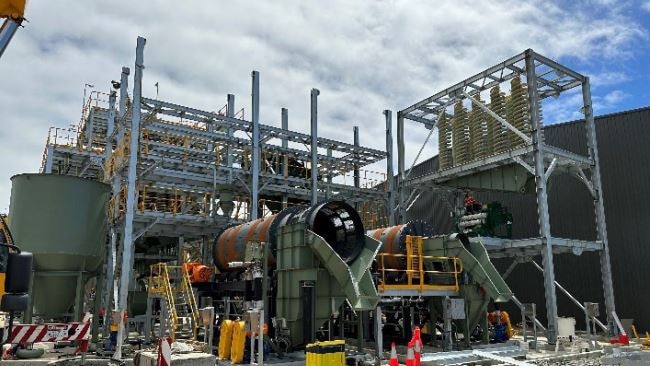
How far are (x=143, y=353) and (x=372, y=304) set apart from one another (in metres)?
5.40

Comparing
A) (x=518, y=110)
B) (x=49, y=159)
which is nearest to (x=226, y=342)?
(x=518, y=110)

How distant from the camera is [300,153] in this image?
2941 centimetres

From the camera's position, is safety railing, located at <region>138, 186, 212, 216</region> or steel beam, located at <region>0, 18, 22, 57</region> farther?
safety railing, located at <region>138, 186, 212, 216</region>

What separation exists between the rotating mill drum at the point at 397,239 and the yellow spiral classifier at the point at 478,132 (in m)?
7.39

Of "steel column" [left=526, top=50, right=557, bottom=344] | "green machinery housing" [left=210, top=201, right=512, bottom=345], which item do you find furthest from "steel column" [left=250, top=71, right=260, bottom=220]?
"steel column" [left=526, top=50, right=557, bottom=344]

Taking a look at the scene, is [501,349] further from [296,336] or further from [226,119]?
[226,119]

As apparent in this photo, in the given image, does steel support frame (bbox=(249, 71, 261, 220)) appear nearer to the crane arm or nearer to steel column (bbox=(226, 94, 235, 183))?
steel column (bbox=(226, 94, 235, 183))

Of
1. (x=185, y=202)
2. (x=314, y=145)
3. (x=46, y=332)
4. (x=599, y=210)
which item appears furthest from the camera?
(x=314, y=145)

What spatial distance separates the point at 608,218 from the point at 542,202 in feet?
19.7

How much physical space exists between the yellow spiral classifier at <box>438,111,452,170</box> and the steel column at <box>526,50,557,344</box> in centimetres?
555

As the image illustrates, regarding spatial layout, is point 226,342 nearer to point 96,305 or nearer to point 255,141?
point 96,305

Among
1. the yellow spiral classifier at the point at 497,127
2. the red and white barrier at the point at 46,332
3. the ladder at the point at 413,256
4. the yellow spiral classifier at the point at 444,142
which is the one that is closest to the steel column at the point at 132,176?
the red and white barrier at the point at 46,332

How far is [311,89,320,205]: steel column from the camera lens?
90.7 ft

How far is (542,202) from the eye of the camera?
19516 millimetres
